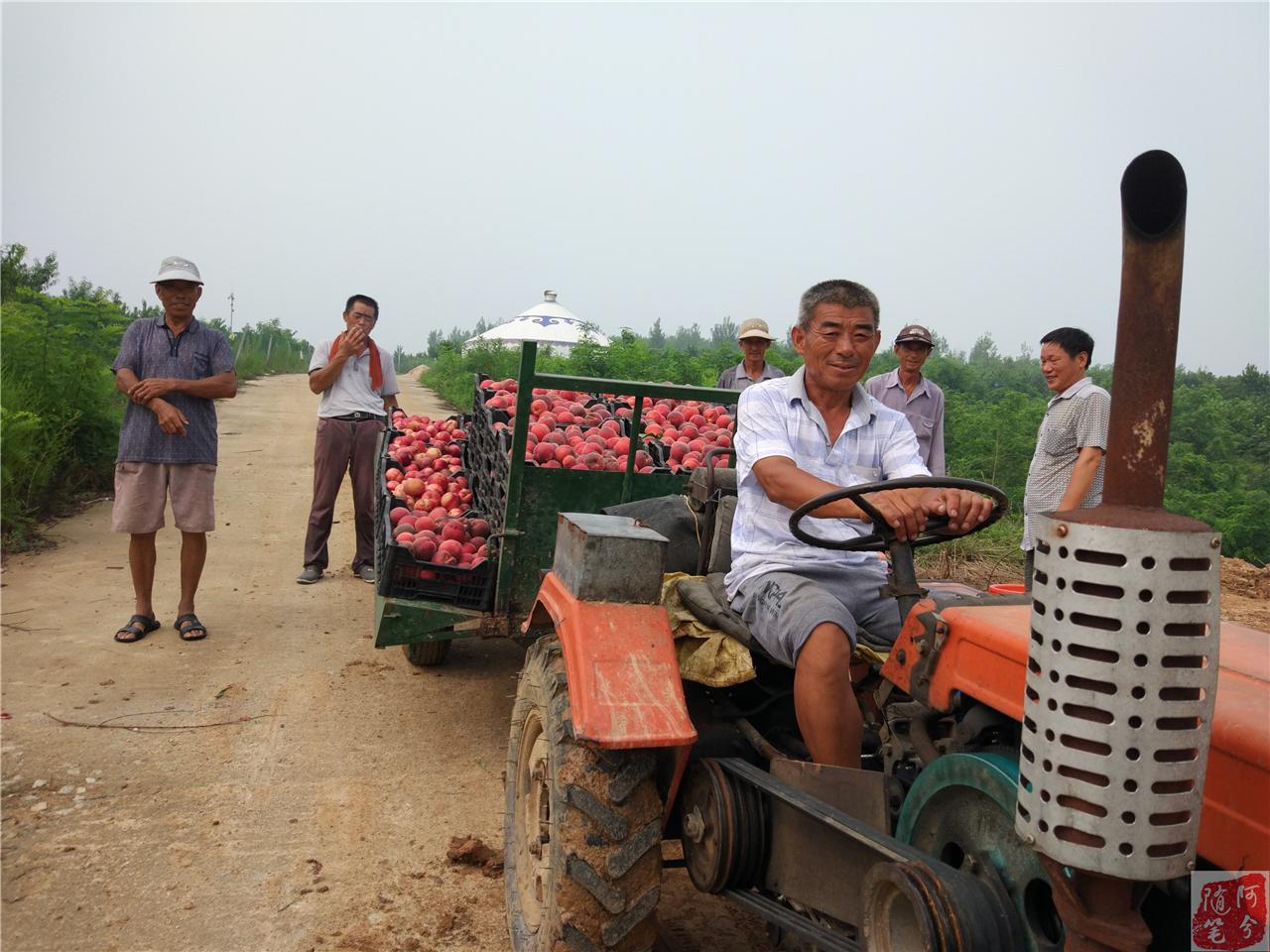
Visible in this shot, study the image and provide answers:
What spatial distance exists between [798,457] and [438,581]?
2316 mm

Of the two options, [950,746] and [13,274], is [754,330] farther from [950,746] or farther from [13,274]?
[13,274]

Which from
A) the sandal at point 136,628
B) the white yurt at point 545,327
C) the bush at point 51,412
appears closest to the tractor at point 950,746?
the sandal at point 136,628

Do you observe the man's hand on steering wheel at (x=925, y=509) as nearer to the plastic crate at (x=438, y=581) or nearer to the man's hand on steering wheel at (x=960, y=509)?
the man's hand on steering wheel at (x=960, y=509)

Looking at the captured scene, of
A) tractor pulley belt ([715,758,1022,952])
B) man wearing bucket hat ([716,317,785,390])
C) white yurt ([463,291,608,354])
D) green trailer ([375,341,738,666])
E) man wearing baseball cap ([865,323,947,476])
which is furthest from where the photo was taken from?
white yurt ([463,291,608,354])

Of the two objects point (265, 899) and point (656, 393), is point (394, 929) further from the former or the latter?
point (656, 393)

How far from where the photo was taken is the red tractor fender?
94.0 inches

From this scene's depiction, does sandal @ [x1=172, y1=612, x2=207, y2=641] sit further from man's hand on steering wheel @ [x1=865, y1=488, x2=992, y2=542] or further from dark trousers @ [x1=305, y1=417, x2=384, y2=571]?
man's hand on steering wheel @ [x1=865, y1=488, x2=992, y2=542]

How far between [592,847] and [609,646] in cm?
51

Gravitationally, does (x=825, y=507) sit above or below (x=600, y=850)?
above

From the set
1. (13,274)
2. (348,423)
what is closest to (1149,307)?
(348,423)

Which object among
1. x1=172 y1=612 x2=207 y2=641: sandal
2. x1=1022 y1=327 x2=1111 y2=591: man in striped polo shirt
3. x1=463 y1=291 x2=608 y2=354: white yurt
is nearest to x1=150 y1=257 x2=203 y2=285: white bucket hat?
x1=172 y1=612 x2=207 y2=641: sandal

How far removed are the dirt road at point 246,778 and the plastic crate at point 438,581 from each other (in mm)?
727

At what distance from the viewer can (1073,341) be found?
18.4 feet

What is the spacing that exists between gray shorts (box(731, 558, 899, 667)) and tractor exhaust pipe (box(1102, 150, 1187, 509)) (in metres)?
1.15
